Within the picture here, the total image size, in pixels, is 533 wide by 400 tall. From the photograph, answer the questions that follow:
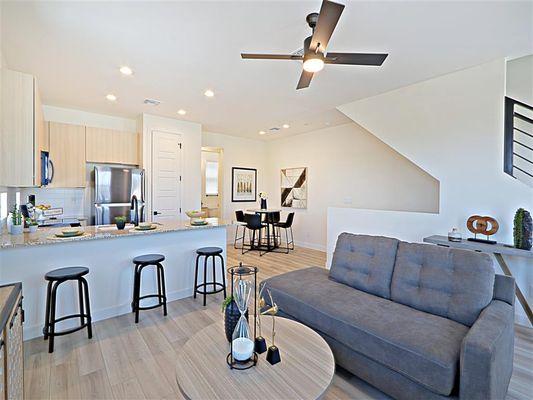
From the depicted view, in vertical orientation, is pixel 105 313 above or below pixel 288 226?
below

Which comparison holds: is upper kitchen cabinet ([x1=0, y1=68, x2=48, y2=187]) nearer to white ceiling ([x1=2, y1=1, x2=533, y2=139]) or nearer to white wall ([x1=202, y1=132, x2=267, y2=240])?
white ceiling ([x1=2, y1=1, x2=533, y2=139])

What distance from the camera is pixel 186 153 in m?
5.82

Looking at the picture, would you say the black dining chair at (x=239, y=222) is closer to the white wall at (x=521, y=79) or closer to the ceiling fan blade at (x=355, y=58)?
the ceiling fan blade at (x=355, y=58)

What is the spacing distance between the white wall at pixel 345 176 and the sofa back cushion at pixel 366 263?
9.16 ft

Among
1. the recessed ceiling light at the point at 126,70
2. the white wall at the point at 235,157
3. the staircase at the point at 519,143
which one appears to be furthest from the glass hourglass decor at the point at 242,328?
the white wall at the point at 235,157

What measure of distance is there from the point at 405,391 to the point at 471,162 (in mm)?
2888

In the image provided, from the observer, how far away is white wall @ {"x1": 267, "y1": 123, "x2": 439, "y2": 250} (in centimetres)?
494

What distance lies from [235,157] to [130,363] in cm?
576

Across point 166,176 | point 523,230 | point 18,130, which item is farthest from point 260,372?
point 166,176

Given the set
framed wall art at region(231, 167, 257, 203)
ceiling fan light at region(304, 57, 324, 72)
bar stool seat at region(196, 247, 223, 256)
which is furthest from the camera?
framed wall art at region(231, 167, 257, 203)

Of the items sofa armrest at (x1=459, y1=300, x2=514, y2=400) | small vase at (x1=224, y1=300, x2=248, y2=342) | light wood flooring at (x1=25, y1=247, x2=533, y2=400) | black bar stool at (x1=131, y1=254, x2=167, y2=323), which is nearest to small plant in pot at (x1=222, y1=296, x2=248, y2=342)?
small vase at (x1=224, y1=300, x2=248, y2=342)

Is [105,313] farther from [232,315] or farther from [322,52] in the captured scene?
[322,52]

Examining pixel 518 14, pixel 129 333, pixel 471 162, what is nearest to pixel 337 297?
pixel 129 333

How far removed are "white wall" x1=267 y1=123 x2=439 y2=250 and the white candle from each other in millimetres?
4423
